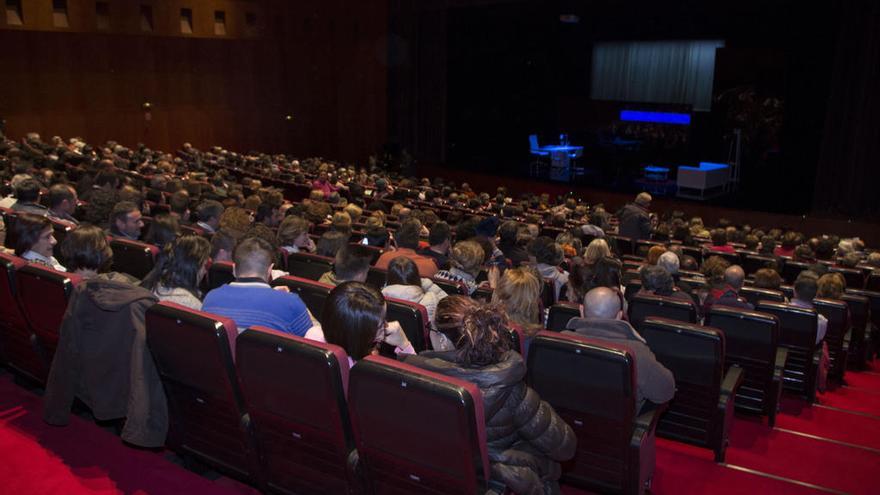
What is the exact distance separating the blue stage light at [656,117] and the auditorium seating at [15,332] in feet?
61.4

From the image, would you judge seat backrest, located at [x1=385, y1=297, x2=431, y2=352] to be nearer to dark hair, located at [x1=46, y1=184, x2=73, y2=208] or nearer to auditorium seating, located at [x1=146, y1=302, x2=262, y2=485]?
auditorium seating, located at [x1=146, y1=302, x2=262, y2=485]

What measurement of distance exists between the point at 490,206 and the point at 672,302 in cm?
803

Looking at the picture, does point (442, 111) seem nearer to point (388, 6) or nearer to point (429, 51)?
point (429, 51)

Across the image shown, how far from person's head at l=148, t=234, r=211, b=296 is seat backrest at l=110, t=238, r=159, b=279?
0.97m

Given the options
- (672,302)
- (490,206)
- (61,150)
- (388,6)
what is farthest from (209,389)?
(388,6)

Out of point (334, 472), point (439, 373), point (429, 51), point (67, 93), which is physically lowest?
point (334, 472)

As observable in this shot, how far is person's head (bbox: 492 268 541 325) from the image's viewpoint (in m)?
3.38

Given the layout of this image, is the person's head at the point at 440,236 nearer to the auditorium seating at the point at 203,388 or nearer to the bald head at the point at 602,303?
the bald head at the point at 602,303

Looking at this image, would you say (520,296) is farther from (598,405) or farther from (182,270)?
(182,270)

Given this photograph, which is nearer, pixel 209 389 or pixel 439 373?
pixel 439 373

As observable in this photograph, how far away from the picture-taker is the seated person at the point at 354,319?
253 cm

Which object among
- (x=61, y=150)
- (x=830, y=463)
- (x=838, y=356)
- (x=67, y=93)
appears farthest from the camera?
(x=67, y=93)

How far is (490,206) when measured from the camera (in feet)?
39.6

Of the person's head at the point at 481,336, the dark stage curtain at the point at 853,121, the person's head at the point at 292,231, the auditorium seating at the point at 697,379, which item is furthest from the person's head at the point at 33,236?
the dark stage curtain at the point at 853,121
